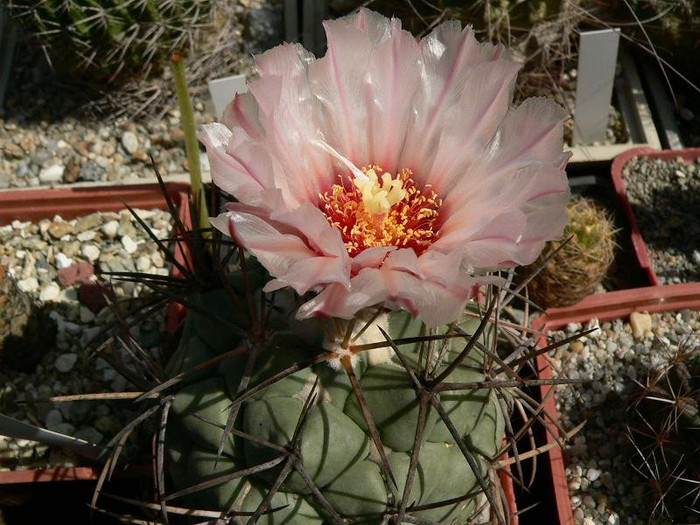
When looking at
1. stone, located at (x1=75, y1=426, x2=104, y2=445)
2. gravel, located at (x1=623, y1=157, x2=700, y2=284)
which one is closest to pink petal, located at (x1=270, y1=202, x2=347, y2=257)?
stone, located at (x1=75, y1=426, x2=104, y2=445)

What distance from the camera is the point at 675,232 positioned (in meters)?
1.91

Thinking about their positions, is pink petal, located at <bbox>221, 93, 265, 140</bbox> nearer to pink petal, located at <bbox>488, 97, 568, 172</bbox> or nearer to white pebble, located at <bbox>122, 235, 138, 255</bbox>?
pink petal, located at <bbox>488, 97, 568, 172</bbox>

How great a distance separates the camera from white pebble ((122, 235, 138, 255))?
1.76m

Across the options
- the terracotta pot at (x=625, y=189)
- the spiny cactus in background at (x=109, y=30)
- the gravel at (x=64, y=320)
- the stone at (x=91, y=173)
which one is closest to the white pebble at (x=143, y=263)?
the gravel at (x=64, y=320)

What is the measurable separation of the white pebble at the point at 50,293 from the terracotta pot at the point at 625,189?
1.35m

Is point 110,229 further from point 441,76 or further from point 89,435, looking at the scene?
point 441,76

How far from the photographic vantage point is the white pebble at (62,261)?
1732mm

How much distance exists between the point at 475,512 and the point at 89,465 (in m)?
0.73

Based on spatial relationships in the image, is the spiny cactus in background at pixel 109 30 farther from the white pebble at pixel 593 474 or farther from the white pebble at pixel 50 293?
the white pebble at pixel 593 474

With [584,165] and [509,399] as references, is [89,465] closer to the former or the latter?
[509,399]

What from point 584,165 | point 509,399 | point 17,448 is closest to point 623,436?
point 509,399

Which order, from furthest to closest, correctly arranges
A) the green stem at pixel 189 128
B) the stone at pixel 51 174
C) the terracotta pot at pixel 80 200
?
the stone at pixel 51 174, the terracotta pot at pixel 80 200, the green stem at pixel 189 128

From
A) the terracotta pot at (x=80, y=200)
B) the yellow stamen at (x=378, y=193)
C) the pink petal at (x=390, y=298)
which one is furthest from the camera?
the terracotta pot at (x=80, y=200)

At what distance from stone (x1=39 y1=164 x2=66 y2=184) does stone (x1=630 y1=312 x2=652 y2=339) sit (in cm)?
145
